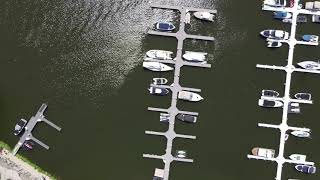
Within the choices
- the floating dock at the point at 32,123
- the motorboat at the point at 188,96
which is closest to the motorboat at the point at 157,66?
the motorboat at the point at 188,96

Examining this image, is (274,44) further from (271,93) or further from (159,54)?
(159,54)

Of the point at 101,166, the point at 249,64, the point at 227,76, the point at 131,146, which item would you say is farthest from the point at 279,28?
the point at 101,166

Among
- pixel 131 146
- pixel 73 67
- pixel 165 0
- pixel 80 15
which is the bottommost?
pixel 131 146

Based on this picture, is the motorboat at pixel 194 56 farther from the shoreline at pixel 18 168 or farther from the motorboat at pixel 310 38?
the shoreline at pixel 18 168

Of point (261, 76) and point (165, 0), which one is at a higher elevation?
point (165, 0)

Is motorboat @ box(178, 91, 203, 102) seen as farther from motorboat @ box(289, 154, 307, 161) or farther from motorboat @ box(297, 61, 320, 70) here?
motorboat @ box(289, 154, 307, 161)

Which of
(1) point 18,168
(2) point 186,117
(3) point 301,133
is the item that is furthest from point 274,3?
(1) point 18,168

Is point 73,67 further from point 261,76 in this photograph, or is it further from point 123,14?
point 261,76
